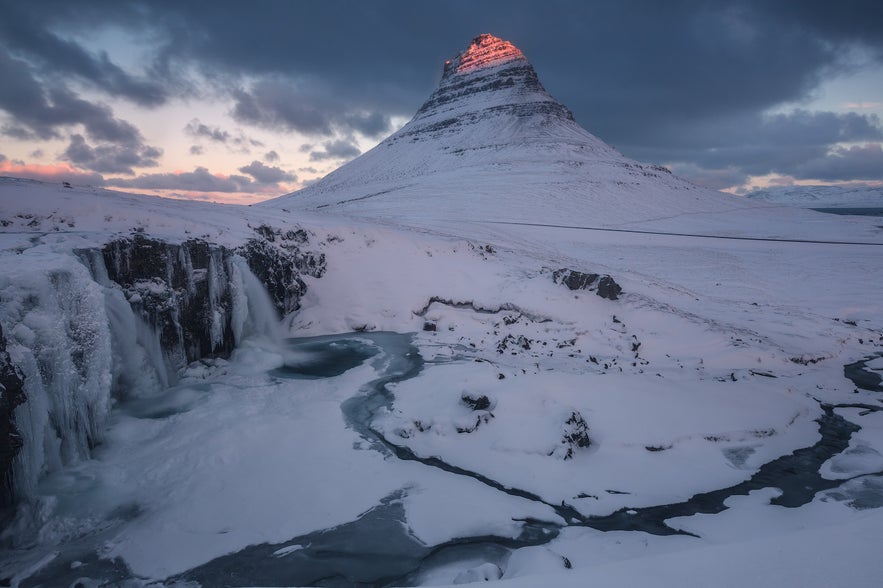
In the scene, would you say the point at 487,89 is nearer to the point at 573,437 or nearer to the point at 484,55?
the point at 484,55

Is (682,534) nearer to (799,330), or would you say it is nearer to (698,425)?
(698,425)

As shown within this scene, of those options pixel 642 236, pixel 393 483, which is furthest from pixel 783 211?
pixel 393 483

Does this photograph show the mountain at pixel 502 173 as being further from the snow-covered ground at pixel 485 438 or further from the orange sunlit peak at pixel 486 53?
the snow-covered ground at pixel 485 438

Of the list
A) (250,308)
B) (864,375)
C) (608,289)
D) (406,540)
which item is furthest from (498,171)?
(406,540)

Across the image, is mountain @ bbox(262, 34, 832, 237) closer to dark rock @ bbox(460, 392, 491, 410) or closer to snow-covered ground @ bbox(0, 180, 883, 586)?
snow-covered ground @ bbox(0, 180, 883, 586)

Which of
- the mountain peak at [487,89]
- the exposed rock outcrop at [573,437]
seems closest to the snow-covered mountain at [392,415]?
the exposed rock outcrop at [573,437]

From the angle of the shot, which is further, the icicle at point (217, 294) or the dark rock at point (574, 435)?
the icicle at point (217, 294)
